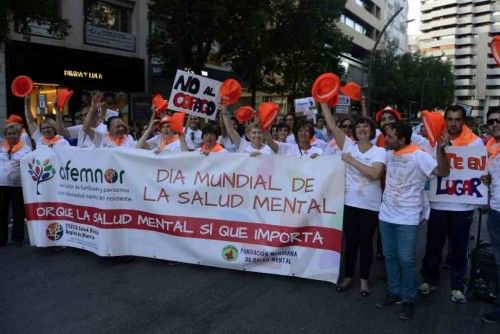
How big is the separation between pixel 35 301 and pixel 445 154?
13.0ft

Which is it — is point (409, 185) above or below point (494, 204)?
above

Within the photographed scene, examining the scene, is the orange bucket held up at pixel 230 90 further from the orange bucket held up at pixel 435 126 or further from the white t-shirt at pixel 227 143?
the orange bucket held up at pixel 435 126

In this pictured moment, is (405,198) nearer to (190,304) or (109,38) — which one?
(190,304)

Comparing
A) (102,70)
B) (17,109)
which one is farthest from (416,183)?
(102,70)

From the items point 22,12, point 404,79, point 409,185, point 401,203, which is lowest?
point 401,203

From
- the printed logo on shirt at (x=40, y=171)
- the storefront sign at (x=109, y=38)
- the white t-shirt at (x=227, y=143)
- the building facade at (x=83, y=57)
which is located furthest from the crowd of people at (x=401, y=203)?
the storefront sign at (x=109, y=38)

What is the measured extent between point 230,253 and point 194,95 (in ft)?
8.87

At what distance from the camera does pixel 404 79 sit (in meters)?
44.3

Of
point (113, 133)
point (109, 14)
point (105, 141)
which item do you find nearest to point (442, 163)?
point (113, 133)

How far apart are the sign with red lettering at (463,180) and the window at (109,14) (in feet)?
54.6

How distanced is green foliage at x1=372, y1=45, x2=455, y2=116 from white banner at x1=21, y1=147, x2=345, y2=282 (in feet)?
128

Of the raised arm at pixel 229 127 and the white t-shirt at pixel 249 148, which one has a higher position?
the raised arm at pixel 229 127

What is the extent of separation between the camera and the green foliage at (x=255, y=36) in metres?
13.7

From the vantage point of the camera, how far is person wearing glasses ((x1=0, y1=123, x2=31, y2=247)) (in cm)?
643
